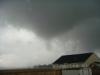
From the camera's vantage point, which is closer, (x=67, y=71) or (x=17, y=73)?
(x=17, y=73)

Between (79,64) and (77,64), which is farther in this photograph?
(77,64)

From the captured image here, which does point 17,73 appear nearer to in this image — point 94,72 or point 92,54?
point 94,72

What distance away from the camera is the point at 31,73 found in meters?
32.2

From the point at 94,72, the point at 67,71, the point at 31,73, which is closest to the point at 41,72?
the point at 31,73

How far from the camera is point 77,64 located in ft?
145

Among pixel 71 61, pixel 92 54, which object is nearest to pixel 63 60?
pixel 71 61

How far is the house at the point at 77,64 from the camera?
41.5m

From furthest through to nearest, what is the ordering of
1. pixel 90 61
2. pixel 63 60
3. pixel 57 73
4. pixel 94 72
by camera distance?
pixel 63 60 → pixel 90 61 → pixel 94 72 → pixel 57 73

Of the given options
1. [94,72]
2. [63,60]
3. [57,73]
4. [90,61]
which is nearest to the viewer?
[57,73]

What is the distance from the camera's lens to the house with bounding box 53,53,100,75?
41463mm

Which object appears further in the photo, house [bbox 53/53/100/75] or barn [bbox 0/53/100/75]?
house [bbox 53/53/100/75]

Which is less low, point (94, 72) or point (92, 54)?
point (92, 54)

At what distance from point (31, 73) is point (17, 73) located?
2.35m

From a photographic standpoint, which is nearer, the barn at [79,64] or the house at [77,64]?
the barn at [79,64]
